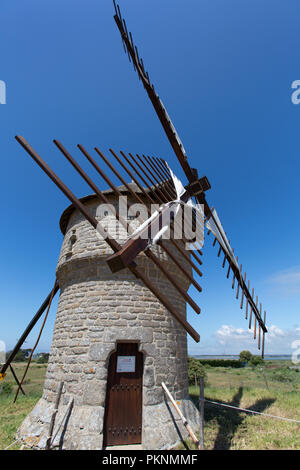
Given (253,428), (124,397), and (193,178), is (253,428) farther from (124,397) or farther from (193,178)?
(193,178)

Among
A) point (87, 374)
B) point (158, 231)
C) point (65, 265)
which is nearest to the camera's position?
point (158, 231)

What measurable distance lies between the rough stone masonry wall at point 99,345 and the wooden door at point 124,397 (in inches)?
10.8

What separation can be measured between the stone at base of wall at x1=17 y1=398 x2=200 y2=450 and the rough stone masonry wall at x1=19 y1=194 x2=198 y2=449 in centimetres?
2

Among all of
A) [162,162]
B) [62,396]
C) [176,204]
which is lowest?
[62,396]

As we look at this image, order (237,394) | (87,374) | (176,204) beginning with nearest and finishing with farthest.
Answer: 1. (176,204)
2. (87,374)
3. (237,394)

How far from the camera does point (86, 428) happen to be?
5.11 meters

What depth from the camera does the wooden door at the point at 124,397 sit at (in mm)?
5465

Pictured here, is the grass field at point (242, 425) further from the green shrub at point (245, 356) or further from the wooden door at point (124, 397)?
the green shrub at point (245, 356)

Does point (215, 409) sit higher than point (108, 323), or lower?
lower

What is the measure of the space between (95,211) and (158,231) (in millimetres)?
4917
